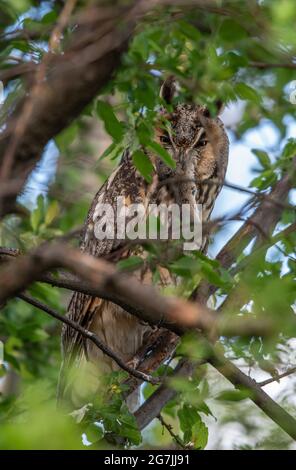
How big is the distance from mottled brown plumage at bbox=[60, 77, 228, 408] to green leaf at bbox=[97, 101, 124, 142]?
3.99 ft

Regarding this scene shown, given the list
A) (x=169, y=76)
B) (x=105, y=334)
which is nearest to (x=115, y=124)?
(x=169, y=76)

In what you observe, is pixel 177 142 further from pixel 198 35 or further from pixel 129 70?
pixel 129 70

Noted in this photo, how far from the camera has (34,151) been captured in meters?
1.99

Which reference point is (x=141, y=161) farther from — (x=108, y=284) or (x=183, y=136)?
(x=183, y=136)

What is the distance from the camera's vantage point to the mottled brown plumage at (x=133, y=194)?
149 inches

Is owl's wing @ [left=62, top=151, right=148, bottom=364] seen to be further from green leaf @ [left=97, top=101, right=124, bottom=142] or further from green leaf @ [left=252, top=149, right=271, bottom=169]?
green leaf @ [left=97, top=101, right=124, bottom=142]

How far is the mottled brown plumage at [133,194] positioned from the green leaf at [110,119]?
3.99 feet

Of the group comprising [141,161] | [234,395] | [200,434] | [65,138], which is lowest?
[234,395]

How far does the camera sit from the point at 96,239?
3.80 m

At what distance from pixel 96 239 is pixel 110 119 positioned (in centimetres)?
137

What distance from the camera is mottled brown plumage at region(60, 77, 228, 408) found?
12.4ft

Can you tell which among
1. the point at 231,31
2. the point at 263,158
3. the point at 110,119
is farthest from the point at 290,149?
the point at 110,119

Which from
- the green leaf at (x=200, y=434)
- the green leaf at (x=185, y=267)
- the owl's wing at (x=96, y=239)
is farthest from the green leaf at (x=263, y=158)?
the green leaf at (x=185, y=267)

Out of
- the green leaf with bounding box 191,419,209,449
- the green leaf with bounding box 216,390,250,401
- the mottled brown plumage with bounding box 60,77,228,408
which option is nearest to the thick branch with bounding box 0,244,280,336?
the green leaf with bounding box 216,390,250,401
